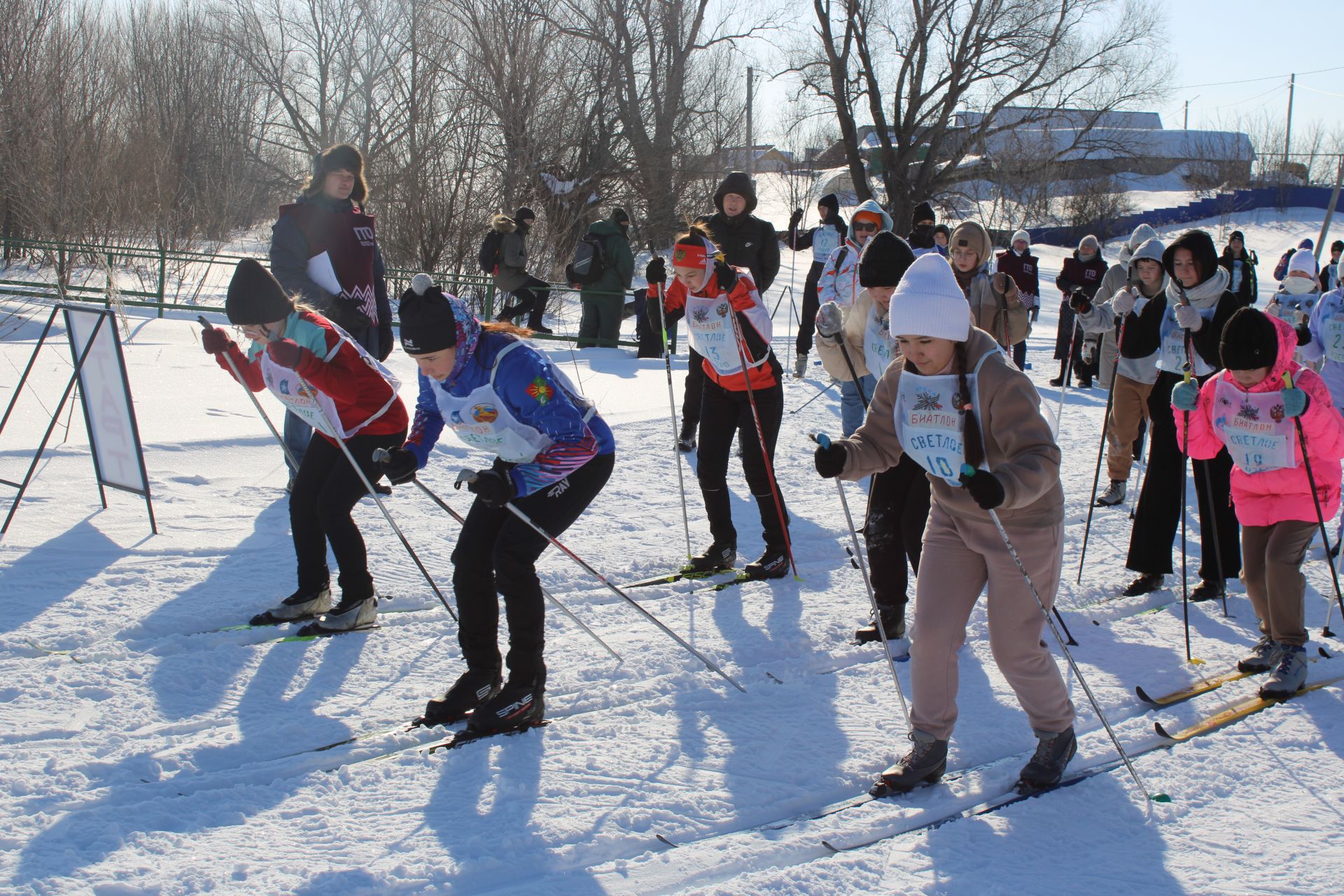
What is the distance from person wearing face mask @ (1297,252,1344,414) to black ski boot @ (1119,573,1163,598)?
5.98 ft

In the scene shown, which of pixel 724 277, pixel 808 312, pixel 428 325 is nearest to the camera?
pixel 428 325

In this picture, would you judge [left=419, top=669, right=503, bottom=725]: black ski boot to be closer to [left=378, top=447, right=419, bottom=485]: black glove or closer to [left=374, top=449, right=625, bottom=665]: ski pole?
[left=374, top=449, right=625, bottom=665]: ski pole

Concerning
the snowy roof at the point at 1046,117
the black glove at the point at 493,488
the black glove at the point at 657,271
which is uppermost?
the snowy roof at the point at 1046,117

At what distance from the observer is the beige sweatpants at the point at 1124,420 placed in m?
6.24

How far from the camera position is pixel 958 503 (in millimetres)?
3111

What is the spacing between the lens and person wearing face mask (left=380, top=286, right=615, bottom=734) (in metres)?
3.46

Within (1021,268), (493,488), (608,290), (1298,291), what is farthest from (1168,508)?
(608,290)

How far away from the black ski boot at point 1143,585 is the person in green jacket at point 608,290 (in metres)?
7.89

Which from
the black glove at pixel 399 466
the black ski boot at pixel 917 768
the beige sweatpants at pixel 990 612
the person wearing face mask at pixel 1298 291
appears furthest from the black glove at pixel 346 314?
the person wearing face mask at pixel 1298 291

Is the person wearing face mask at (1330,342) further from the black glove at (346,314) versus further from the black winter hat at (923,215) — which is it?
the black glove at (346,314)

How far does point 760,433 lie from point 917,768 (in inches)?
86.7

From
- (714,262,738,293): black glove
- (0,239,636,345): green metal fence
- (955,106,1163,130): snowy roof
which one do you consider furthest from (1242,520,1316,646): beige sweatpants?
(955,106,1163,130): snowy roof

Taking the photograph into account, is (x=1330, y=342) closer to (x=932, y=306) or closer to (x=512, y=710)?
(x=932, y=306)

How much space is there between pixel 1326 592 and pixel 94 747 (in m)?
5.34
